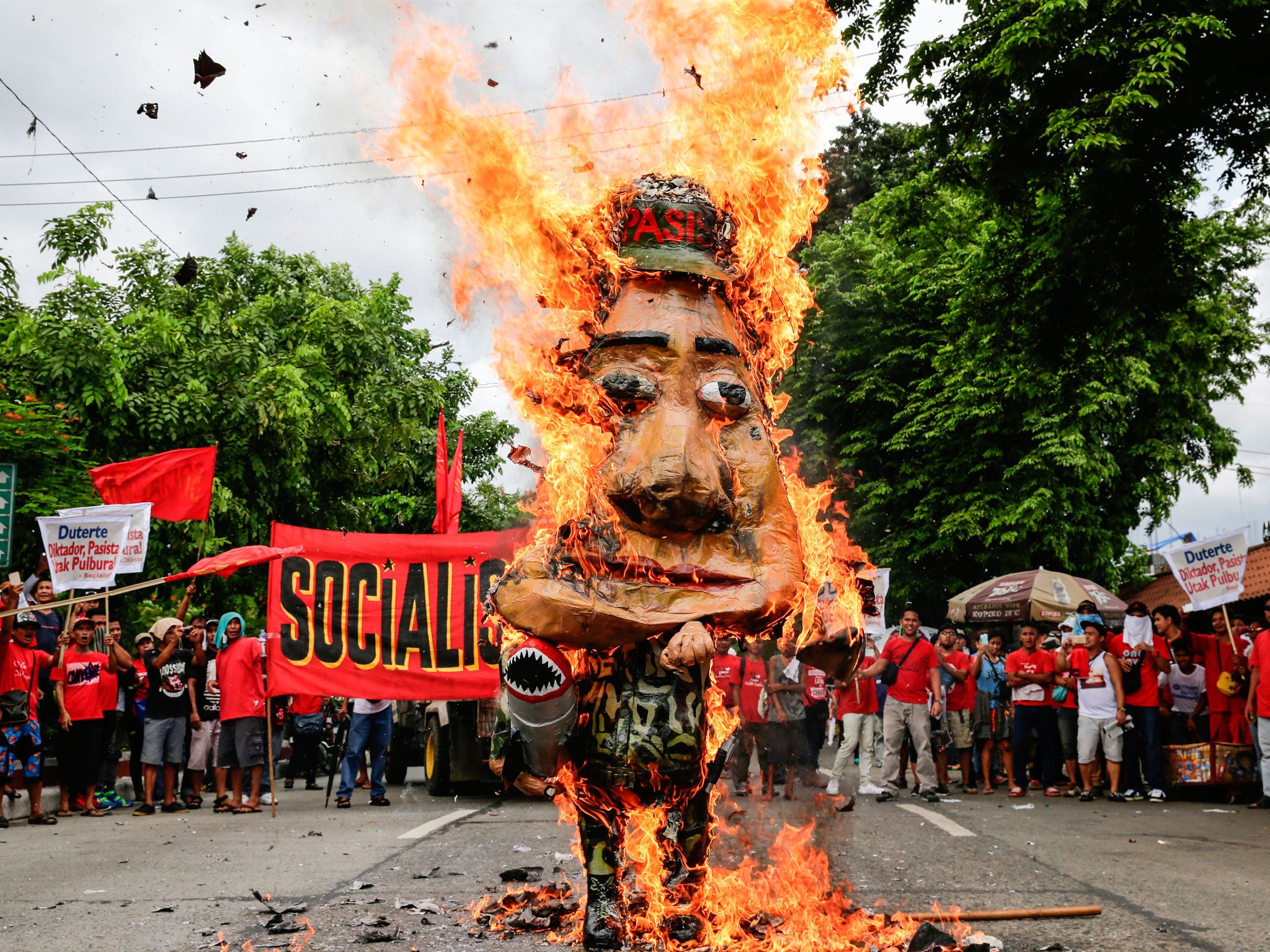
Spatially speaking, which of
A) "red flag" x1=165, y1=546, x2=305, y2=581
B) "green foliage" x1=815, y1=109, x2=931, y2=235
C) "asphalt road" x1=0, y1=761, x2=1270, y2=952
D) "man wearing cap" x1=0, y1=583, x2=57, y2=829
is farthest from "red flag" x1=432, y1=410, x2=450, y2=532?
"green foliage" x1=815, y1=109, x2=931, y2=235

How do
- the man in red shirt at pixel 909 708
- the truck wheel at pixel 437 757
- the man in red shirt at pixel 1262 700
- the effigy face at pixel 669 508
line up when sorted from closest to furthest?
the effigy face at pixel 669 508
the man in red shirt at pixel 1262 700
the man in red shirt at pixel 909 708
the truck wheel at pixel 437 757

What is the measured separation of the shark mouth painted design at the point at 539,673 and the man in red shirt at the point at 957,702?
9.21 m

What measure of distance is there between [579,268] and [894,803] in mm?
8041

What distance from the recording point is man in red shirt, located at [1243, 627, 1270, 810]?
1048cm

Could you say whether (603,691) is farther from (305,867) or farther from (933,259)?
(933,259)

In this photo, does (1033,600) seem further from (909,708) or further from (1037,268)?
(1037,268)

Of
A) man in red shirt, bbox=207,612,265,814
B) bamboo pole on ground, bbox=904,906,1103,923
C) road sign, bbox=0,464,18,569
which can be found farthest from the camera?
man in red shirt, bbox=207,612,265,814

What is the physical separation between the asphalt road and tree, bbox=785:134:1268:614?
1028 centimetres

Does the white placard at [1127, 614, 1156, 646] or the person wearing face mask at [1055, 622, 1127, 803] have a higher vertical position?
the white placard at [1127, 614, 1156, 646]

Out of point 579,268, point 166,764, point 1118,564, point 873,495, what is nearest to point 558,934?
point 579,268

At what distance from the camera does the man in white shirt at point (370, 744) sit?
11859 millimetres

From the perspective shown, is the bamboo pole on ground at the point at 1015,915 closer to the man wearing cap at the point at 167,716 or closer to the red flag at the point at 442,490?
the man wearing cap at the point at 167,716

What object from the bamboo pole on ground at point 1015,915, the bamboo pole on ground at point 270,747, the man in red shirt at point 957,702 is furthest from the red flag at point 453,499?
the bamboo pole on ground at point 1015,915

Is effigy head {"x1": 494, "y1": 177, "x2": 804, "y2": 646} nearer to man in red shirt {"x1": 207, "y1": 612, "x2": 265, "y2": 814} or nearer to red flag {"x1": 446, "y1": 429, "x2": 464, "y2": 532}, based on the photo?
man in red shirt {"x1": 207, "y1": 612, "x2": 265, "y2": 814}
